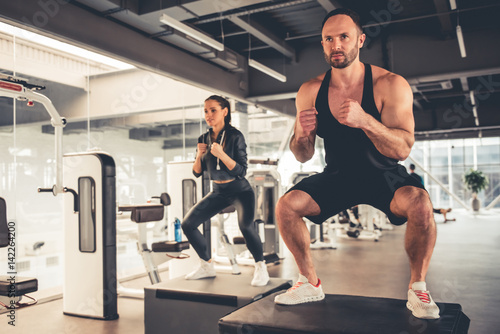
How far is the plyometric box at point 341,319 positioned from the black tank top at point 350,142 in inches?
23.4

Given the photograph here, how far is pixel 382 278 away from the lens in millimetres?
4527

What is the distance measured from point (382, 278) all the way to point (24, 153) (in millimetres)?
3664

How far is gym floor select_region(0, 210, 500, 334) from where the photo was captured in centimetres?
310

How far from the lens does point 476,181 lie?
14844 millimetres

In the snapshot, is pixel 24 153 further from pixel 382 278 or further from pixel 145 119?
pixel 382 278

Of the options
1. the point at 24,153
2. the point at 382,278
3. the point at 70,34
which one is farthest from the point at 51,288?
the point at 382,278

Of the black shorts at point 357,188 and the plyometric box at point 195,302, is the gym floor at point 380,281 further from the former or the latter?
the black shorts at point 357,188

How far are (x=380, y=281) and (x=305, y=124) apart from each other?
10.1 ft

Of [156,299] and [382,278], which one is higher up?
[156,299]

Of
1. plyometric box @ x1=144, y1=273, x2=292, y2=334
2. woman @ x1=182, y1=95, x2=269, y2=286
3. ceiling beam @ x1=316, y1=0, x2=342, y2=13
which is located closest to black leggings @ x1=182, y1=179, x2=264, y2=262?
woman @ x1=182, y1=95, x2=269, y2=286

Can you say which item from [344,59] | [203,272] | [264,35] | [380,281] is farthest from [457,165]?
[344,59]

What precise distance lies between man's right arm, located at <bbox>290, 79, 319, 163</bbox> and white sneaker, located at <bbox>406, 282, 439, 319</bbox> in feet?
2.32

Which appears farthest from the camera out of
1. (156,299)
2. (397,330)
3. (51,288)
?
(51,288)

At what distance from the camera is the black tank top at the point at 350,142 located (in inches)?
71.1
